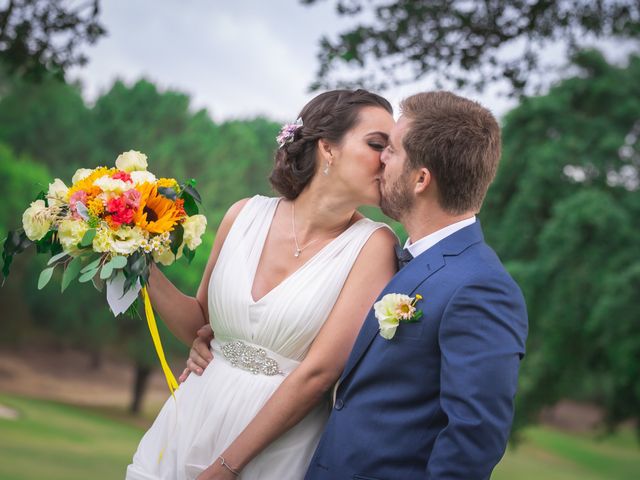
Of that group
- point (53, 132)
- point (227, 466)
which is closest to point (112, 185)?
point (227, 466)

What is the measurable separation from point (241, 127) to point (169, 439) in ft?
136

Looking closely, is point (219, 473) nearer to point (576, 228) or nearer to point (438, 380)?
point (438, 380)

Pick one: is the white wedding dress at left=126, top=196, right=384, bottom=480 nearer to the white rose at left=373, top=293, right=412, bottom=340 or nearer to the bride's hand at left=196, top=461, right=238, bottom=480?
the bride's hand at left=196, top=461, right=238, bottom=480

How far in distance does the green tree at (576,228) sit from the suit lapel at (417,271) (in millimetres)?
13060

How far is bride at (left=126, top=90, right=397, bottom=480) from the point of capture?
3.26m

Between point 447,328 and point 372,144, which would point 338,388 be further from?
point 372,144

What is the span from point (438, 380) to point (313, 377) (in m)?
0.64

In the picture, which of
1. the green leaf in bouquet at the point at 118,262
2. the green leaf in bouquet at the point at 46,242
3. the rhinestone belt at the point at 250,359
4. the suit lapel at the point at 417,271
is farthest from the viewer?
the rhinestone belt at the point at 250,359

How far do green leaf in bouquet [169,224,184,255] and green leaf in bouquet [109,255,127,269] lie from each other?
245 mm

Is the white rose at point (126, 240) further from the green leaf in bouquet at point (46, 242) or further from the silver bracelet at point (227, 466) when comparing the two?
the silver bracelet at point (227, 466)

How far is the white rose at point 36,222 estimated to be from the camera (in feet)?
10.7

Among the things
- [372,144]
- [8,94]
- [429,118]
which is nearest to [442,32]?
[372,144]

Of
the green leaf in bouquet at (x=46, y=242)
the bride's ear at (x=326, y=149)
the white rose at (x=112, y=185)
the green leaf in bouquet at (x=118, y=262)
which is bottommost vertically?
the green leaf in bouquet at (x=118, y=262)

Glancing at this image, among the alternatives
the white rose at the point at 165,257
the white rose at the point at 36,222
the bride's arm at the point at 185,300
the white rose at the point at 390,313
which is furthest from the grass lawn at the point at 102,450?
the white rose at the point at 390,313
